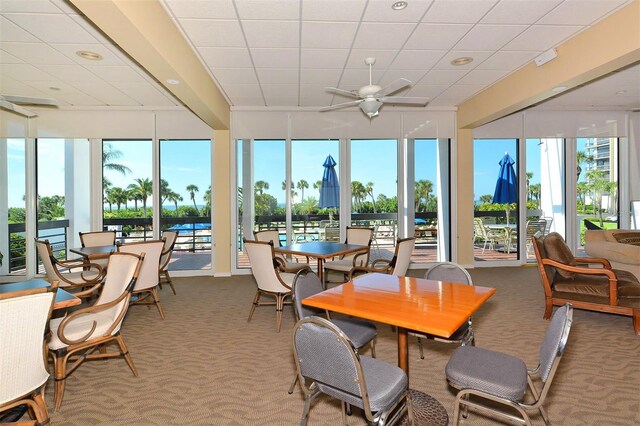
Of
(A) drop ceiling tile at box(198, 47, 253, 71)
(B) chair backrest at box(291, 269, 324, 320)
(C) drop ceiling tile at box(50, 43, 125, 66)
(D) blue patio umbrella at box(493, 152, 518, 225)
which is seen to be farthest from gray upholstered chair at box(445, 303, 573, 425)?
(D) blue patio umbrella at box(493, 152, 518, 225)

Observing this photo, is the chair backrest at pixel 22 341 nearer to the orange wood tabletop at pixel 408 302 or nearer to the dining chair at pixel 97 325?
the dining chair at pixel 97 325

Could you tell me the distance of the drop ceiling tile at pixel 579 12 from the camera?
11.1 ft

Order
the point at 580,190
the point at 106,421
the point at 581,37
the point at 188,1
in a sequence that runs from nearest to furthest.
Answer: the point at 106,421
the point at 188,1
the point at 581,37
the point at 580,190

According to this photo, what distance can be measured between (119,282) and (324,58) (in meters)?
3.66

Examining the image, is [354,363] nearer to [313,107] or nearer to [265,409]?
[265,409]

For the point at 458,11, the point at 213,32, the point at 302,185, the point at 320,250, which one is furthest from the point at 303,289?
the point at 302,185

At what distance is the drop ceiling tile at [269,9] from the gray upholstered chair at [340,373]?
306 cm

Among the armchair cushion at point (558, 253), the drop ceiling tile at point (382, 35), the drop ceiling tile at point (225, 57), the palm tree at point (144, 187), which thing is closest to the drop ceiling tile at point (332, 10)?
the drop ceiling tile at point (382, 35)

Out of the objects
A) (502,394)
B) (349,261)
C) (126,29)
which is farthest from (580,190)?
(126,29)

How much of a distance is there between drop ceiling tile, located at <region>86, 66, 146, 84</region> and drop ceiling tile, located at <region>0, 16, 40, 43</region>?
0.90 metres

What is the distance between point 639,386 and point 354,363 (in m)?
2.72

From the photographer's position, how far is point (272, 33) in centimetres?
387

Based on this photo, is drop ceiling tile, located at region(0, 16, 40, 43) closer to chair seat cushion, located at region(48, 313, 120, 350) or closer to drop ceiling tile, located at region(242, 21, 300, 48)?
drop ceiling tile, located at region(242, 21, 300, 48)

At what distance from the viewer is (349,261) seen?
17.8 feet
